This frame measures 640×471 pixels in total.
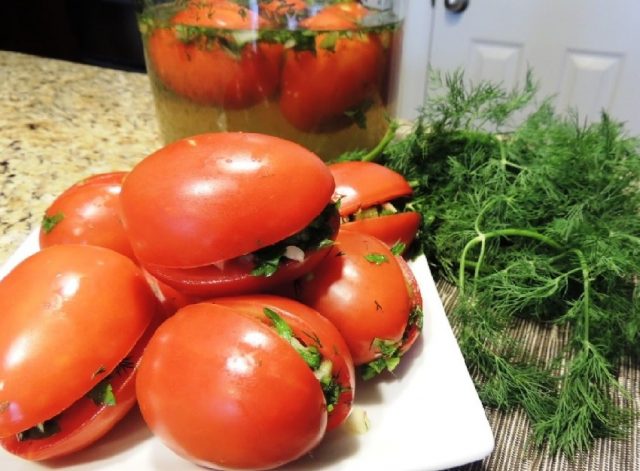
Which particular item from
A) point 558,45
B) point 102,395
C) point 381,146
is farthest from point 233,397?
point 558,45

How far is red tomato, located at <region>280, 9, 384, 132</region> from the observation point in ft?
2.33

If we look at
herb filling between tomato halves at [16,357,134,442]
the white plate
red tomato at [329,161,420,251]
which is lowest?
the white plate

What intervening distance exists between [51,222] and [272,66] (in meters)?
0.34

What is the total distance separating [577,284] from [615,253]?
0.07m

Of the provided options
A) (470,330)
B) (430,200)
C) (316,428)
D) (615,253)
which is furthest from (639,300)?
(316,428)

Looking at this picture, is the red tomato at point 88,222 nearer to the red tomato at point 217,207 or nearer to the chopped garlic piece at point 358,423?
the red tomato at point 217,207

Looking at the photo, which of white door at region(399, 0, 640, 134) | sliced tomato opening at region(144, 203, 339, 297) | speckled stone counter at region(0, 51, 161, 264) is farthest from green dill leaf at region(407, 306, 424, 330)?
white door at region(399, 0, 640, 134)

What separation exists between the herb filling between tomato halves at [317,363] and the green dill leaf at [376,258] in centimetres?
13

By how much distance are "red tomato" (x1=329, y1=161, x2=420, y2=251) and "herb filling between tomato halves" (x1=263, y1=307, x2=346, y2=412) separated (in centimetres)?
23

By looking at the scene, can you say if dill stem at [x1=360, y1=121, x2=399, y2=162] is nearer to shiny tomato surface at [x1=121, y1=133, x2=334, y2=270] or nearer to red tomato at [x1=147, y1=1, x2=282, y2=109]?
red tomato at [x1=147, y1=1, x2=282, y2=109]

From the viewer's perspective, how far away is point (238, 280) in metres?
0.42

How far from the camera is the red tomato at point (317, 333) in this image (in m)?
0.39

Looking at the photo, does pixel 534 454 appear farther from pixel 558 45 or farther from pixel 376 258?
pixel 558 45

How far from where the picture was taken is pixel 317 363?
1.26 feet
